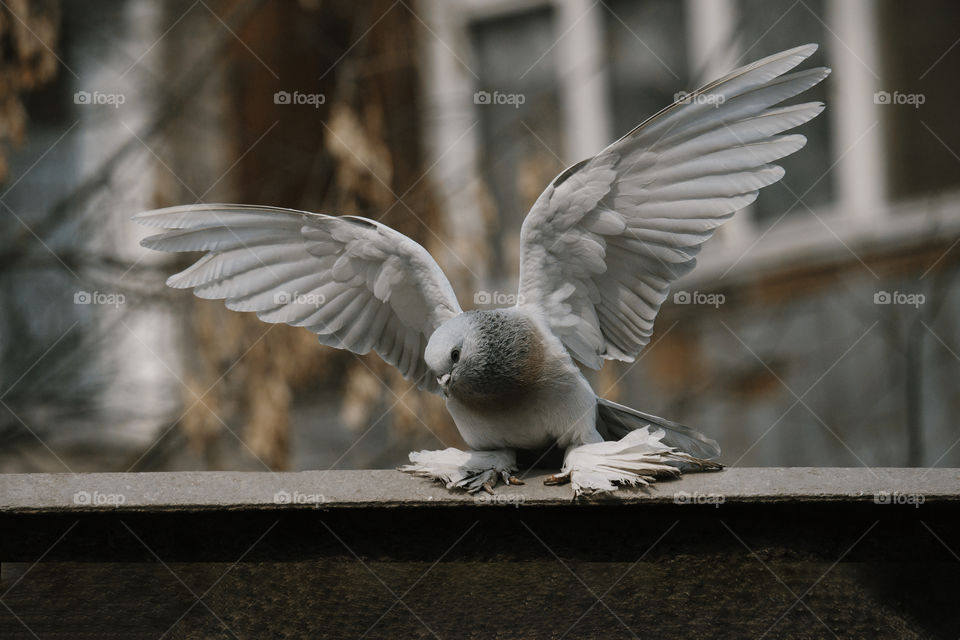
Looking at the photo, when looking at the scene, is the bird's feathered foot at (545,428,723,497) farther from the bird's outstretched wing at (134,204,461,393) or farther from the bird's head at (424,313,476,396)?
the bird's outstretched wing at (134,204,461,393)

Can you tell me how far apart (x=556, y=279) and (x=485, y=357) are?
45 cm

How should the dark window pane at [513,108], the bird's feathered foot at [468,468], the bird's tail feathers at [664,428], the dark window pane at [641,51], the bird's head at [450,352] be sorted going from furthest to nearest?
the dark window pane at [641,51] → the dark window pane at [513,108] → the bird's tail feathers at [664,428] → the bird's feathered foot at [468,468] → the bird's head at [450,352]

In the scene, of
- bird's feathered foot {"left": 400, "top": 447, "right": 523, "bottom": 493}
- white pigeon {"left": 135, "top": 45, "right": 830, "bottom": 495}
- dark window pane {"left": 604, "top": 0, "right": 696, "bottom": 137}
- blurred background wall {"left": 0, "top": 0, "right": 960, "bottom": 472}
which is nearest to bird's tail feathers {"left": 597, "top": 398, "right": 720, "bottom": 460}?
white pigeon {"left": 135, "top": 45, "right": 830, "bottom": 495}

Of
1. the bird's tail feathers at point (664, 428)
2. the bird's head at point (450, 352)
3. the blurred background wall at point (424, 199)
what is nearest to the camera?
the bird's head at point (450, 352)

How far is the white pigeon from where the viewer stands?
2.64 m

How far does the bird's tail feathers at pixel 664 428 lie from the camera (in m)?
2.94

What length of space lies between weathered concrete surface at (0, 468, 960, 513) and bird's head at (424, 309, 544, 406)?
10.4 inches

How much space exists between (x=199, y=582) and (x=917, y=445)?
4.03m

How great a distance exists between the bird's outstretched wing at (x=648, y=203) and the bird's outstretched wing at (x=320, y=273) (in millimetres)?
346

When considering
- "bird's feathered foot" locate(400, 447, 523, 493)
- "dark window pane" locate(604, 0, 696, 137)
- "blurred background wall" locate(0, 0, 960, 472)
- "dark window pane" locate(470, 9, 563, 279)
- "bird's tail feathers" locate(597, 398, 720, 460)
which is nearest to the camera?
"bird's feathered foot" locate(400, 447, 523, 493)

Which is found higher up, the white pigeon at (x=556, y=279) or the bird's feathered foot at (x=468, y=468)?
the white pigeon at (x=556, y=279)

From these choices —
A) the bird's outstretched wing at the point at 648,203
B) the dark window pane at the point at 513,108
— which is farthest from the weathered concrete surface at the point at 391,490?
the dark window pane at the point at 513,108

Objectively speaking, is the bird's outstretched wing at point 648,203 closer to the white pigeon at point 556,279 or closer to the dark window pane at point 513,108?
the white pigeon at point 556,279

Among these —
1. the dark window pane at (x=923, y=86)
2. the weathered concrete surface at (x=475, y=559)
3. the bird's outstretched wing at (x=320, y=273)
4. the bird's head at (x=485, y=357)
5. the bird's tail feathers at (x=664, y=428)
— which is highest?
the dark window pane at (x=923, y=86)
